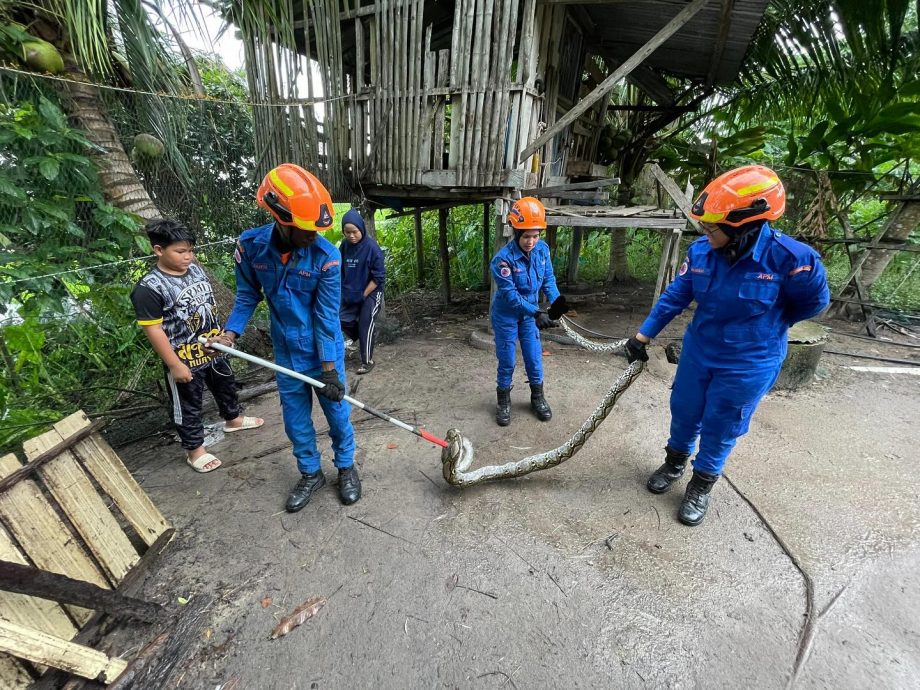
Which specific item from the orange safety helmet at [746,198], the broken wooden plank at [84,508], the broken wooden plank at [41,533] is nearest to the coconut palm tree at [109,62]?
the broken wooden plank at [84,508]

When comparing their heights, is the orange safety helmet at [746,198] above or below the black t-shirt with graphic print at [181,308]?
above

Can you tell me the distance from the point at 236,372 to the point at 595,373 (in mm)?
4246

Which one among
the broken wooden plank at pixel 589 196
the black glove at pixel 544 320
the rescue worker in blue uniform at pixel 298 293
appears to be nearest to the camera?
the rescue worker in blue uniform at pixel 298 293

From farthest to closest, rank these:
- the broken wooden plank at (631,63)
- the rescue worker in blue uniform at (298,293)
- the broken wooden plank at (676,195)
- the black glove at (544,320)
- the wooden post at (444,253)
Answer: the wooden post at (444,253), the broken wooden plank at (676,195), the broken wooden plank at (631,63), the black glove at (544,320), the rescue worker in blue uniform at (298,293)

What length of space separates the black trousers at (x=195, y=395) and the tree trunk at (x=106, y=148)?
1.55 m

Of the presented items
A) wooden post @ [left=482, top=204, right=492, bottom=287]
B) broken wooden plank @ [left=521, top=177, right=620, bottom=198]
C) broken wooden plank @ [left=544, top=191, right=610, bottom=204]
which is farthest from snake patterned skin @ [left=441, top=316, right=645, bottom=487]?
wooden post @ [left=482, top=204, right=492, bottom=287]

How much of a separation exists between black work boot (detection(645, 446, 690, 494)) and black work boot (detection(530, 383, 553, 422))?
1.13m

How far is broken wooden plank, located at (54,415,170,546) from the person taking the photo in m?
2.14

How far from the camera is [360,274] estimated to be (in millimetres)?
4426

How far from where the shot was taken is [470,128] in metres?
4.73

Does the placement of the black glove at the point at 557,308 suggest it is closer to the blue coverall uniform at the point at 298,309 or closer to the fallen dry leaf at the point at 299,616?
the blue coverall uniform at the point at 298,309

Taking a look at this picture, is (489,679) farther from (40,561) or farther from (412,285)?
(412,285)

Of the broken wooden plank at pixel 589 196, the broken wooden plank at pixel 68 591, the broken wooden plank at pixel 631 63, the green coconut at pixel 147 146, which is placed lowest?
the broken wooden plank at pixel 68 591

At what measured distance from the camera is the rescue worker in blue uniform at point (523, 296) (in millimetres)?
3299
